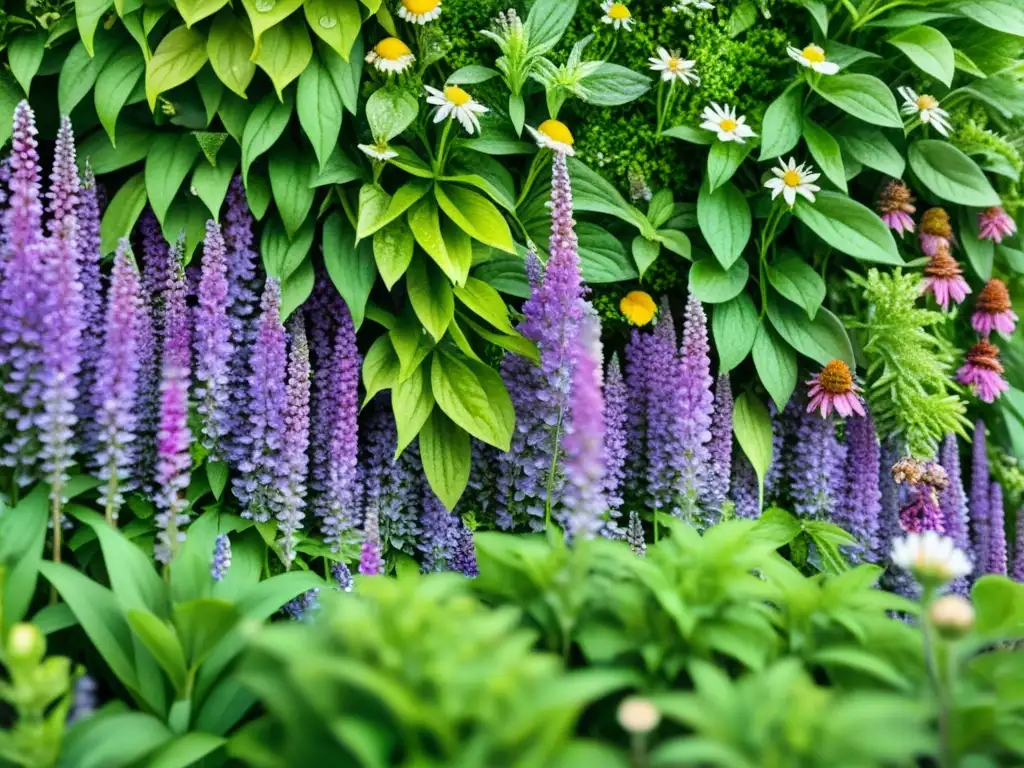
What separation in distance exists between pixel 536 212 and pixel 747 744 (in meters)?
1.75

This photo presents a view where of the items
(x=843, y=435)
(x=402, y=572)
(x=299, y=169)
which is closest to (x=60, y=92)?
(x=299, y=169)

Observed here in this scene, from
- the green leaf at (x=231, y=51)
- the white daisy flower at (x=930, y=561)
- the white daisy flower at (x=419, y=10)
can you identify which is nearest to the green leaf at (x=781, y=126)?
the white daisy flower at (x=419, y=10)

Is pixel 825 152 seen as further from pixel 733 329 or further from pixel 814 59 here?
pixel 733 329

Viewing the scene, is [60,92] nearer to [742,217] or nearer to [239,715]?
[239,715]

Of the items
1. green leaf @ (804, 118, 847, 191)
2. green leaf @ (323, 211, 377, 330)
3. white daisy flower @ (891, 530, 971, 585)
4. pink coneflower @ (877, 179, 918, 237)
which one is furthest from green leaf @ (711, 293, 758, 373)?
white daisy flower @ (891, 530, 971, 585)

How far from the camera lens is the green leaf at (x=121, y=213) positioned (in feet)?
7.50

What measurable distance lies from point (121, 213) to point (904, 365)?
Result: 224cm

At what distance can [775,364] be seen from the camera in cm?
269

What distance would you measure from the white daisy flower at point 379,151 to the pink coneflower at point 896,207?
157 centimetres

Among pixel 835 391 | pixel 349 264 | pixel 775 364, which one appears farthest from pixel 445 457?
pixel 835 391

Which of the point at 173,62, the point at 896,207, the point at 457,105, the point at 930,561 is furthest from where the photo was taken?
the point at 896,207

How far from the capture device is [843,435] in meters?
2.99

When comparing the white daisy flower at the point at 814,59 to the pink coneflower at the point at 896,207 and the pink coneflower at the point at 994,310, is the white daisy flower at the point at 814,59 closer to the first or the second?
the pink coneflower at the point at 896,207

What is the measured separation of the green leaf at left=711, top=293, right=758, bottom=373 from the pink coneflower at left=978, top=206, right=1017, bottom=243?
95 cm
